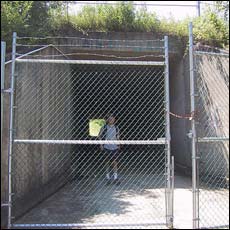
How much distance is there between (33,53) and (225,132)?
479cm

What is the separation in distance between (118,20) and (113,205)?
5.43m

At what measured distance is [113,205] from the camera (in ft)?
22.2

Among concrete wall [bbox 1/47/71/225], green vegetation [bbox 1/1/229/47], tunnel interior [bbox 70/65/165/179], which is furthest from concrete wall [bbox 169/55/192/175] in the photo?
concrete wall [bbox 1/47/71/225]

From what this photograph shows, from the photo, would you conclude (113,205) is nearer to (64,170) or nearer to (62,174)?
(62,174)

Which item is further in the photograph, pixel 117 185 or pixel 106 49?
pixel 106 49

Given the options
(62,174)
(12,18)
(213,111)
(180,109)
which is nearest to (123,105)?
(180,109)

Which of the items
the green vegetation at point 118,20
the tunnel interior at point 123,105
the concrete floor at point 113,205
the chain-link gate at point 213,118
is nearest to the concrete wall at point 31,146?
the concrete floor at point 113,205

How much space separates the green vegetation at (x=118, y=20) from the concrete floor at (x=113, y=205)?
3807mm

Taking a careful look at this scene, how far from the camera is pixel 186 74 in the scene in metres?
10.3

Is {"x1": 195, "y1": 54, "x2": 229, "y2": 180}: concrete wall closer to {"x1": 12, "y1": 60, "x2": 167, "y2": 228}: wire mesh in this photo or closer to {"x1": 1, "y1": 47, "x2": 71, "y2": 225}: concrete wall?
{"x1": 12, "y1": 60, "x2": 167, "y2": 228}: wire mesh

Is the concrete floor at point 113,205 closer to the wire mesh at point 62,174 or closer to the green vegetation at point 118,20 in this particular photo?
the wire mesh at point 62,174

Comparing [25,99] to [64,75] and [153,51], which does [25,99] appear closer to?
[64,75]

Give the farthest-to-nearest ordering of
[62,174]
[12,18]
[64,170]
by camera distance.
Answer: [64,170] < [62,174] < [12,18]

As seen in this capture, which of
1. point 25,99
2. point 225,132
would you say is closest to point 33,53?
point 25,99
